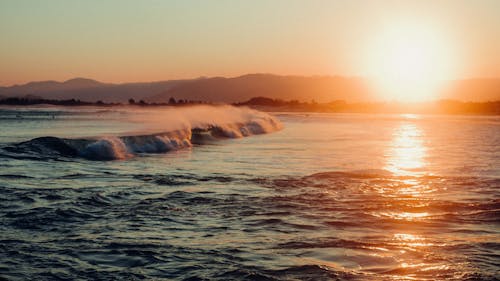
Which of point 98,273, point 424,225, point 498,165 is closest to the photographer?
point 98,273

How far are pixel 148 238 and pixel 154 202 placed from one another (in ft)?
9.99

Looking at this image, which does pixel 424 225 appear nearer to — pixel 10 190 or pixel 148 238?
pixel 148 238

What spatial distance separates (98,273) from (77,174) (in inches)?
352

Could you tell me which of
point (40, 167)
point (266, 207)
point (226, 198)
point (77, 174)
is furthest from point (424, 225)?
point (40, 167)

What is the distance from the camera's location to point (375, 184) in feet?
49.8

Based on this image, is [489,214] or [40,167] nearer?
[489,214]

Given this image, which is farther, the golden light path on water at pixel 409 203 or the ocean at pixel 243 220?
the golden light path on water at pixel 409 203

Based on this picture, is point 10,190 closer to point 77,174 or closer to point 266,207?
point 77,174

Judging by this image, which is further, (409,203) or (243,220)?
(409,203)

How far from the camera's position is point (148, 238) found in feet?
28.8

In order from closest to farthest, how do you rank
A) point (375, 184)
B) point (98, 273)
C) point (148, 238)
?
point (98, 273) → point (148, 238) → point (375, 184)

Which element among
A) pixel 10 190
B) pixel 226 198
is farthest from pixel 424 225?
pixel 10 190

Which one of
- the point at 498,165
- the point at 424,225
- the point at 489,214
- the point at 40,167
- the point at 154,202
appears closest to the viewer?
the point at 424,225

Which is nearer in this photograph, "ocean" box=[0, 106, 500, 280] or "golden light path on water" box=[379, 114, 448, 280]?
"ocean" box=[0, 106, 500, 280]
